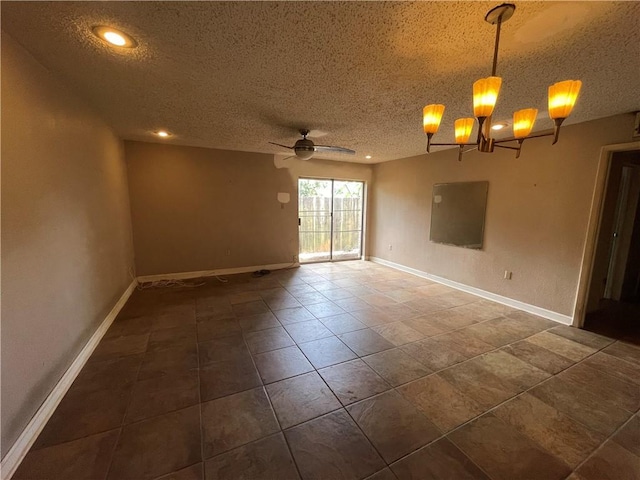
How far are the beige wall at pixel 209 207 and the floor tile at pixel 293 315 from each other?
7.39 ft

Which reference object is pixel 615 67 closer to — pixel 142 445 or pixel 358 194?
pixel 142 445

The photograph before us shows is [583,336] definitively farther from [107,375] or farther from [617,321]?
[107,375]

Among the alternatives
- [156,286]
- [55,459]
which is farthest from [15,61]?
[156,286]

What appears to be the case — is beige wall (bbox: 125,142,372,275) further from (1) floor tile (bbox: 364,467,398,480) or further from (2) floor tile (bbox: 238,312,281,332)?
(1) floor tile (bbox: 364,467,398,480)

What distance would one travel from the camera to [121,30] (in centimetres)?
152

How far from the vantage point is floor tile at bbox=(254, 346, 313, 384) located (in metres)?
2.16

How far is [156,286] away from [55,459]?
325 cm

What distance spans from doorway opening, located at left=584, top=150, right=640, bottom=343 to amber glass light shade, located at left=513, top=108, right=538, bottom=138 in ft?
6.55

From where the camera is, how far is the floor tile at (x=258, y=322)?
2971 millimetres

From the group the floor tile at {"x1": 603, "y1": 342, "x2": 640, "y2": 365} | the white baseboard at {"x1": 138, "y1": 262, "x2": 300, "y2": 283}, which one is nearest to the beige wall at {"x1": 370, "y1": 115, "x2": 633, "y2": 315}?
the floor tile at {"x1": 603, "y1": 342, "x2": 640, "y2": 365}

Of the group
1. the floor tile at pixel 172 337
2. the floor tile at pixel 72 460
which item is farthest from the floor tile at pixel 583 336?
the floor tile at pixel 72 460

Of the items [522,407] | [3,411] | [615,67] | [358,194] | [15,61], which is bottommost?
[522,407]

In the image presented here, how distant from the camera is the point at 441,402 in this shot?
1887 millimetres

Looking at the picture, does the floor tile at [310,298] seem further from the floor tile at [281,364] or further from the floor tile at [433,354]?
the floor tile at [433,354]
